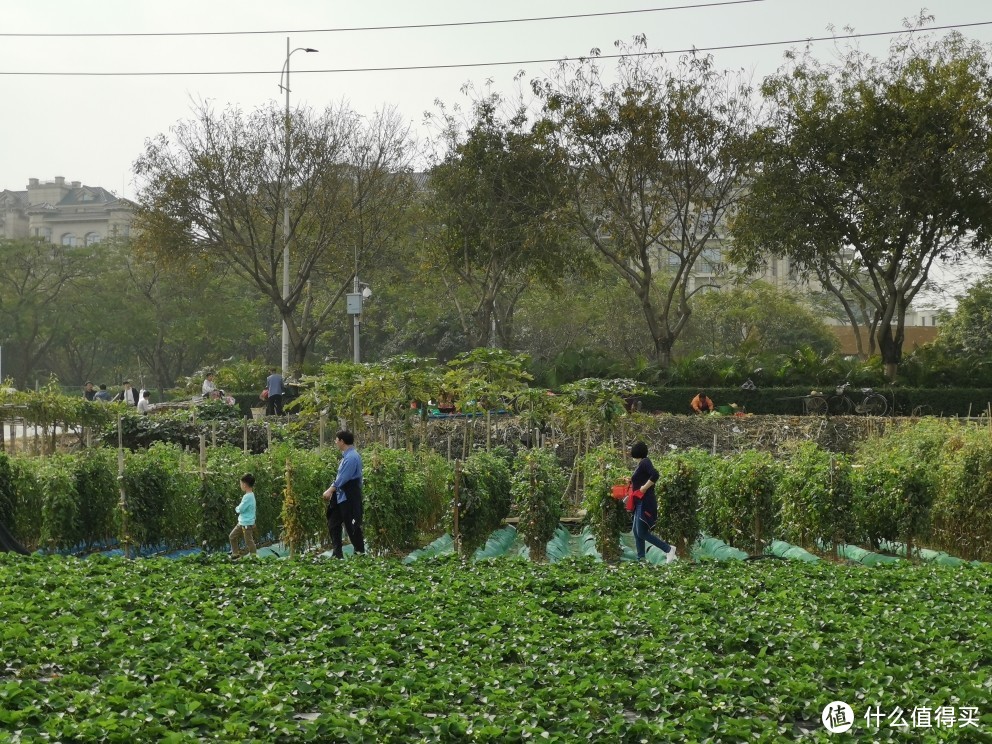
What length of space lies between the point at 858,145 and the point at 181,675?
29.4 m

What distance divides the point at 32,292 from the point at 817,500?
46.5 m

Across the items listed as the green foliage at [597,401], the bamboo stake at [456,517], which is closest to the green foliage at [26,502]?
the bamboo stake at [456,517]

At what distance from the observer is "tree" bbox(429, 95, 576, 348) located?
3678 cm

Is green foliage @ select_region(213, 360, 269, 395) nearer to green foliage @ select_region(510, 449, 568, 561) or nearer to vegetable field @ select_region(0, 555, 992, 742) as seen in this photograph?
green foliage @ select_region(510, 449, 568, 561)

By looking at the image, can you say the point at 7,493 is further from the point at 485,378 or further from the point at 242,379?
the point at 242,379

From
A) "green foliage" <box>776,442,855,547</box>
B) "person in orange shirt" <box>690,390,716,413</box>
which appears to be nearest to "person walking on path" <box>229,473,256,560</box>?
"green foliage" <box>776,442,855,547</box>

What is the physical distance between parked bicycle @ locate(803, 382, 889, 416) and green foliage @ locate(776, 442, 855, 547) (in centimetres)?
1686

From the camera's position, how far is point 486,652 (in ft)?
27.3

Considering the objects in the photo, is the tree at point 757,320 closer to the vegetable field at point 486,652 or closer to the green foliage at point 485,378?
the green foliage at point 485,378

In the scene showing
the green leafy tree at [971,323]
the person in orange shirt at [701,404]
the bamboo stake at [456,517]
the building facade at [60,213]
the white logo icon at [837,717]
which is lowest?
the white logo icon at [837,717]

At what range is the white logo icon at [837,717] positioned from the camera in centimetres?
671

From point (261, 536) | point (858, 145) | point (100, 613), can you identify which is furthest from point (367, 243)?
point (100, 613)

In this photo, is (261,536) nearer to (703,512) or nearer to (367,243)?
(703,512)

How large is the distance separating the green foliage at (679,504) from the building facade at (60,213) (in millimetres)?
70180
